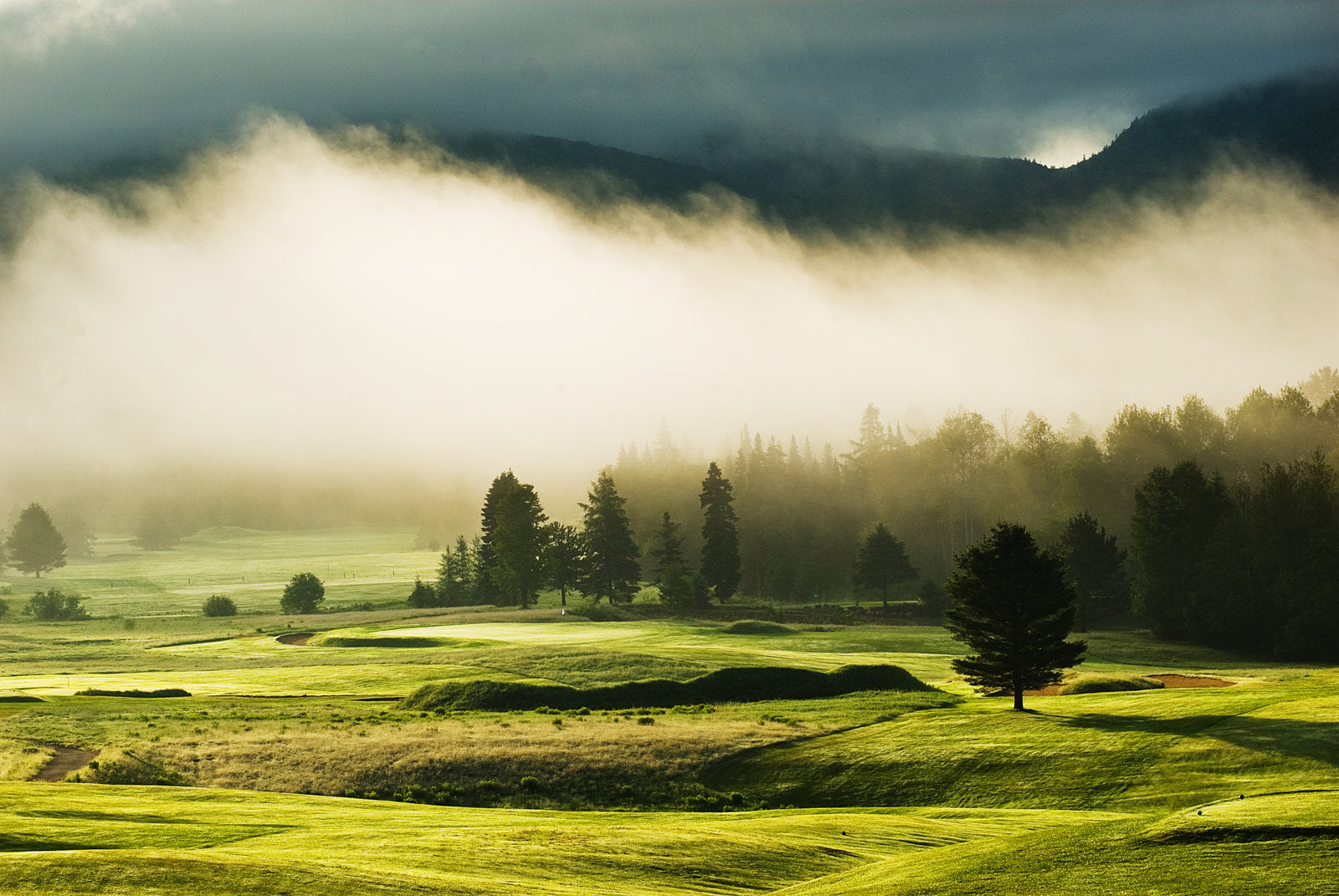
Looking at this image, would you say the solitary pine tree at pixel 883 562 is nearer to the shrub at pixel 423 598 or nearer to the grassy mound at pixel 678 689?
the grassy mound at pixel 678 689

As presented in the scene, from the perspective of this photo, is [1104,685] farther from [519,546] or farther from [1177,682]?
[519,546]

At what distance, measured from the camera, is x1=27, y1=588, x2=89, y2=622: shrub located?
6437 inches

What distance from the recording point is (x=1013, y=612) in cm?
5647

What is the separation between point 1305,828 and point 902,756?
90.9ft

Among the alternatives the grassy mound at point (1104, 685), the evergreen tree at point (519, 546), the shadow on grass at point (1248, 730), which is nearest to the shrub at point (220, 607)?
the evergreen tree at point (519, 546)

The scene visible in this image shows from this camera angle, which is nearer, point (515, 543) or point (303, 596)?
point (515, 543)

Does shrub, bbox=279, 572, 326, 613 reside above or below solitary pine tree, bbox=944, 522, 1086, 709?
below

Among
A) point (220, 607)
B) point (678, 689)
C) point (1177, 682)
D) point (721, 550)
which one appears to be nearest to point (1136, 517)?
point (1177, 682)

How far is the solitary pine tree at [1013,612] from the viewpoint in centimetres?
5600

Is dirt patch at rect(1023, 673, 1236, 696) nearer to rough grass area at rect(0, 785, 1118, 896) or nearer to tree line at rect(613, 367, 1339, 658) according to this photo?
tree line at rect(613, 367, 1339, 658)

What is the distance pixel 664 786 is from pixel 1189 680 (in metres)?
49.5

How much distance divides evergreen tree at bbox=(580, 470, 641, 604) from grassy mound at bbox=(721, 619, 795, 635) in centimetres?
3422

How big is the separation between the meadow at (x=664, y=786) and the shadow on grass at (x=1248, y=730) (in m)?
0.19

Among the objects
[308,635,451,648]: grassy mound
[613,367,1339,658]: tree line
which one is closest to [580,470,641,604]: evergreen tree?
[613,367,1339,658]: tree line
